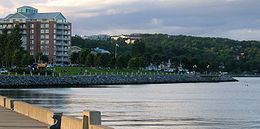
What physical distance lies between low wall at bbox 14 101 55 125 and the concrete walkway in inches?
11.6

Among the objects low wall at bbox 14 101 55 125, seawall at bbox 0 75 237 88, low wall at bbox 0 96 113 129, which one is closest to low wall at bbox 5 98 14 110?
low wall at bbox 0 96 113 129

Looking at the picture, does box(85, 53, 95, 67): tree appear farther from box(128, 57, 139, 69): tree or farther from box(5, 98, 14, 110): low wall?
box(5, 98, 14, 110): low wall

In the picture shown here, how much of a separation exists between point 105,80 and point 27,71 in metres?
25.7

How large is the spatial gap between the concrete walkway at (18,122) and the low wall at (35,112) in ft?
0.97

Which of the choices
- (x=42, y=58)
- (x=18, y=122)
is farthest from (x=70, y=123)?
(x=42, y=58)

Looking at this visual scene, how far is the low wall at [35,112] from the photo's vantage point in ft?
81.7

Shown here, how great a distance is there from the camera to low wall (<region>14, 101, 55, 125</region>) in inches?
980

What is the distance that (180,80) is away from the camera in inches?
7377

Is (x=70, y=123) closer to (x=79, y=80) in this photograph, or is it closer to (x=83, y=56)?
(x=79, y=80)

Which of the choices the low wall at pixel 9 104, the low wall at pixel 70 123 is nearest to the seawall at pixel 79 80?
the low wall at pixel 9 104

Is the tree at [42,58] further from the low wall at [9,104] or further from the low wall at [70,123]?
the low wall at [70,123]

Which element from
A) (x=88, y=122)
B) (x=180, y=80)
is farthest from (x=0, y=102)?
(x=180, y=80)

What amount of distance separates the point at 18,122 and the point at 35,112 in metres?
1.92

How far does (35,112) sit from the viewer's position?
91.1 ft
